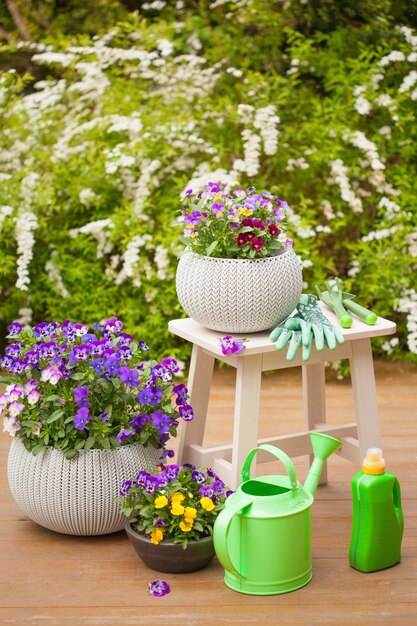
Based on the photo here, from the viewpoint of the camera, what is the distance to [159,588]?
7.52ft

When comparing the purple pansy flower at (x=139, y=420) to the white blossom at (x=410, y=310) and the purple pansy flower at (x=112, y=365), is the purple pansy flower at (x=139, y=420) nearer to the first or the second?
the purple pansy flower at (x=112, y=365)

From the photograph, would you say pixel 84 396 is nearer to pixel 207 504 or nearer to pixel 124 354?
pixel 124 354

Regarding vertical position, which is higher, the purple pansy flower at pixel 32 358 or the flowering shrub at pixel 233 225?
the flowering shrub at pixel 233 225

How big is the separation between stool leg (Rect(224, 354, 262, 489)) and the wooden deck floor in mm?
274

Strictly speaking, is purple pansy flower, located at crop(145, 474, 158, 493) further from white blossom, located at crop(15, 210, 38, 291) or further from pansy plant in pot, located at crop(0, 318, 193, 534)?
white blossom, located at crop(15, 210, 38, 291)

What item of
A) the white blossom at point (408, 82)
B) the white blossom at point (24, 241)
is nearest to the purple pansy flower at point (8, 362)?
the white blossom at point (24, 241)

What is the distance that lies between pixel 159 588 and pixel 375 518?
0.52 metres

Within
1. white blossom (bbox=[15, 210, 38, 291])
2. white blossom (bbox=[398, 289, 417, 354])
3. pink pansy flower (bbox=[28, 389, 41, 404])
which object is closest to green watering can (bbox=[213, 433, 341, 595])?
pink pansy flower (bbox=[28, 389, 41, 404])

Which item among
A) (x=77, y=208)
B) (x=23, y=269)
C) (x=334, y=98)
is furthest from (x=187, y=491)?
(x=334, y=98)

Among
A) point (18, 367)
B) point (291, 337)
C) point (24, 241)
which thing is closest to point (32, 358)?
point (18, 367)

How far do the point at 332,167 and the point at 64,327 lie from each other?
1.76 metres

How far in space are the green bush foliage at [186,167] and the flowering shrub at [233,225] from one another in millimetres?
1292

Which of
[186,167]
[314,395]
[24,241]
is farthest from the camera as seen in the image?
[186,167]

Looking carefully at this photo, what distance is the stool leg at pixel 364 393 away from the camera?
2.57 metres
